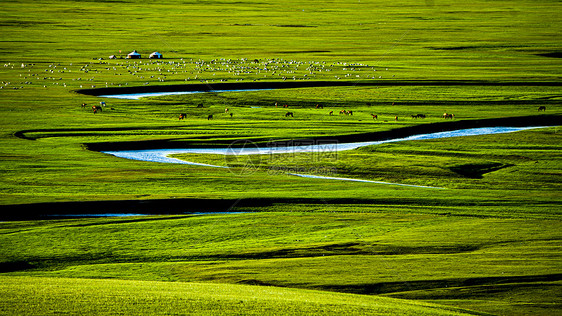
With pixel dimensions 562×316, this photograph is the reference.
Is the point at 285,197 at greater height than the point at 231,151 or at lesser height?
lesser

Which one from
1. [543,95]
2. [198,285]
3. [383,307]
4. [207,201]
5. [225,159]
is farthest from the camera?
[543,95]

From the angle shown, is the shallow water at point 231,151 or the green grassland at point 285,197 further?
the shallow water at point 231,151

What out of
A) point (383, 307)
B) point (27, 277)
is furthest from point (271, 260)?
point (27, 277)

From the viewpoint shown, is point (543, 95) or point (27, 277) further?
point (543, 95)

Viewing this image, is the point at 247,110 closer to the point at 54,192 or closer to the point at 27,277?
the point at 54,192

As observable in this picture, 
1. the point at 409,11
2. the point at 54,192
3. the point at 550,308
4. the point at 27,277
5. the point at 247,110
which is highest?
the point at 409,11

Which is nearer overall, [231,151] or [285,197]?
[285,197]

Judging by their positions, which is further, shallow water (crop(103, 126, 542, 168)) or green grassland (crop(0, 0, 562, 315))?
shallow water (crop(103, 126, 542, 168))

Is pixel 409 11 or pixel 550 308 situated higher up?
pixel 409 11
